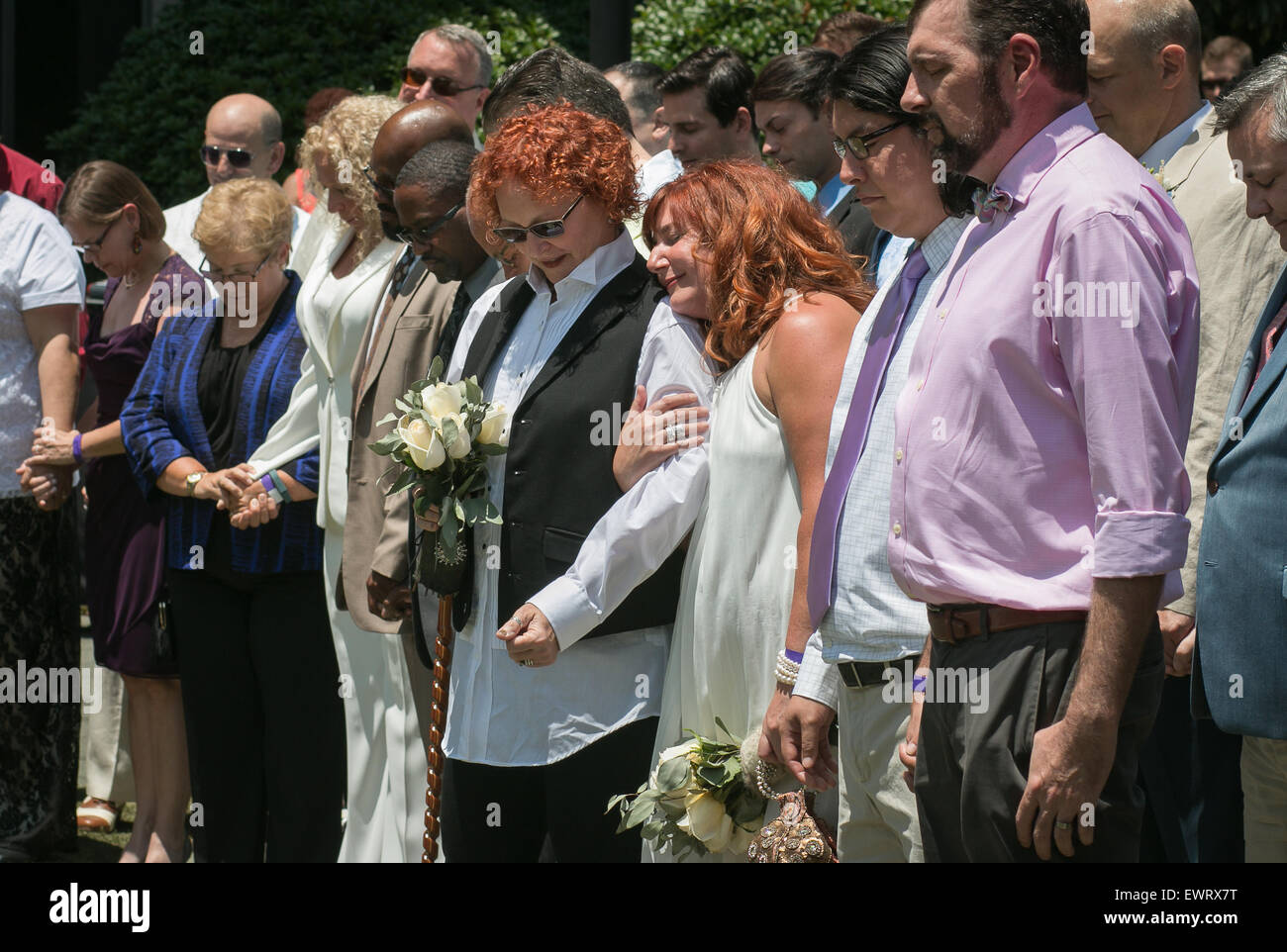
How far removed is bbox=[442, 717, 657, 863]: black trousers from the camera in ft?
12.0

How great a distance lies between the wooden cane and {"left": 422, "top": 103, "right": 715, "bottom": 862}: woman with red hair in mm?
136

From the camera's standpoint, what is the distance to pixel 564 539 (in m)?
3.63

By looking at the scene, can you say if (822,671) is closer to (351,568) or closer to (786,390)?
(786,390)

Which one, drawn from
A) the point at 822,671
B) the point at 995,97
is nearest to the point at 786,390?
the point at 822,671

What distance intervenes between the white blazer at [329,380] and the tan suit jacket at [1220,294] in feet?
8.36

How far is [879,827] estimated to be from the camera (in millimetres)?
3004

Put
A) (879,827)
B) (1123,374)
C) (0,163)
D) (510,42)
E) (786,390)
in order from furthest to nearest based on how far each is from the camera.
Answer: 1. (510,42)
2. (0,163)
3. (786,390)
4. (879,827)
5. (1123,374)

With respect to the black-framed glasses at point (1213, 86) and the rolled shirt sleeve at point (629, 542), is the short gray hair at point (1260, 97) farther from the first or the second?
the black-framed glasses at point (1213, 86)

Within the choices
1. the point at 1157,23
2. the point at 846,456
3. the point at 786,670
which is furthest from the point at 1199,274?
the point at 786,670

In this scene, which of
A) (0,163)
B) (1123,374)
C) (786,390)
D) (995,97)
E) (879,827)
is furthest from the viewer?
(0,163)

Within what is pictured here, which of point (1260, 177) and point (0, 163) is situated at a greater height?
point (0, 163)

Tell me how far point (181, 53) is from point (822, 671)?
30.3ft

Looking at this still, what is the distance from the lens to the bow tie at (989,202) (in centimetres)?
261
